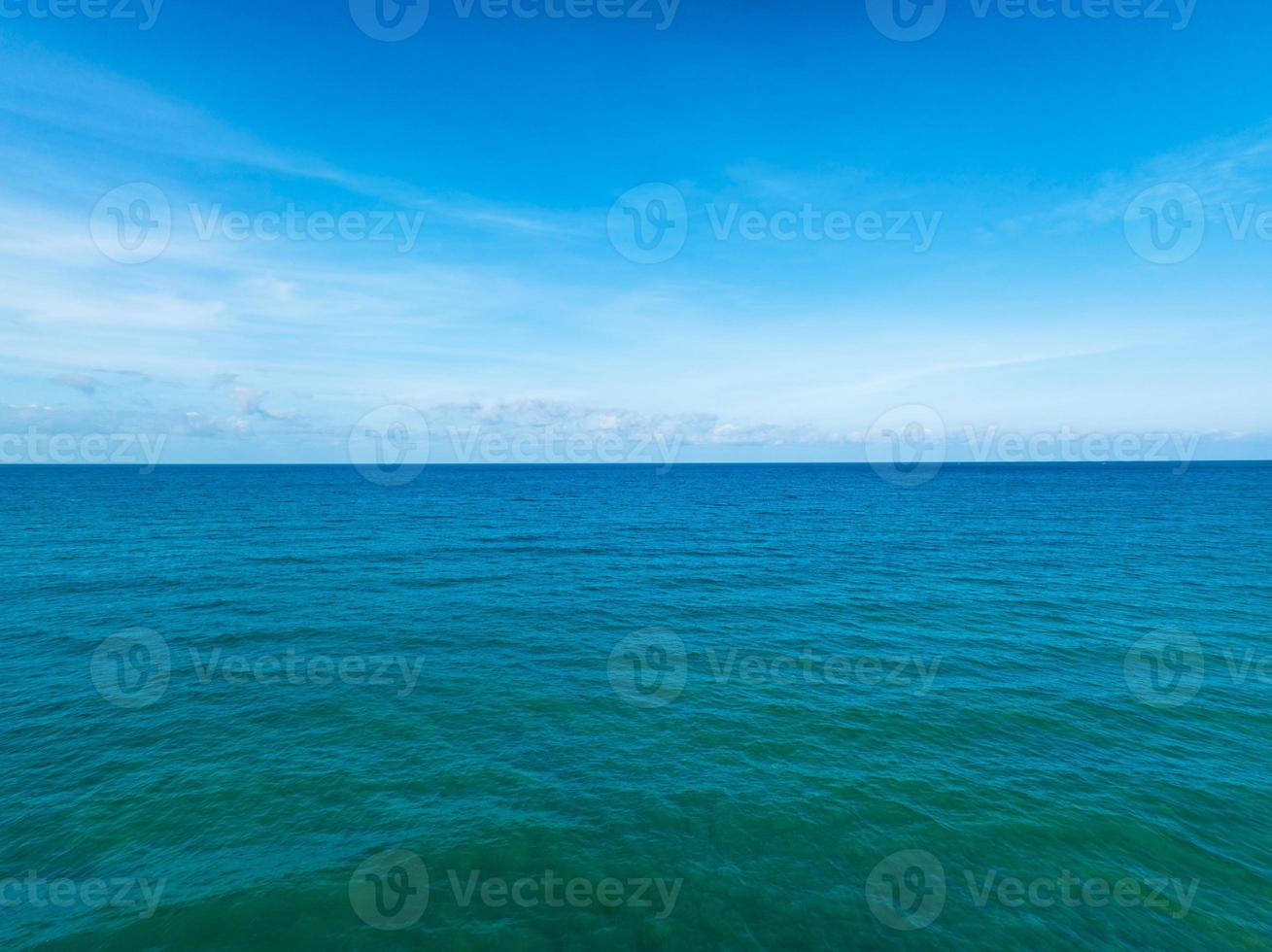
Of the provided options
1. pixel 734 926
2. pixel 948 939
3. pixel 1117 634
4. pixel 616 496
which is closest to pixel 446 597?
pixel 734 926

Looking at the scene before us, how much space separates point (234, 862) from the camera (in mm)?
13883

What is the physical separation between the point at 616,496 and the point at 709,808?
336ft

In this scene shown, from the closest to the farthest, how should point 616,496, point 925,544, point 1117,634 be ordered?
point 1117,634
point 925,544
point 616,496

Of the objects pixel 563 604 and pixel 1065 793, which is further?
pixel 563 604

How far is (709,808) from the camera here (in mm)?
16078

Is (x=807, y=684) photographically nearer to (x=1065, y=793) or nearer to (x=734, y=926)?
(x=1065, y=793)

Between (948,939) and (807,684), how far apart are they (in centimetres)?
1221

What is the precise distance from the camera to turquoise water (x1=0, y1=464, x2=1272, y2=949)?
41.7ft

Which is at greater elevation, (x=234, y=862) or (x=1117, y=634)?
(x=1117, y=634)

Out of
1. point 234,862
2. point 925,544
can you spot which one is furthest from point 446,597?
point 925,544

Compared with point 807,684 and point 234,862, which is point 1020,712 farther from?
point 234,862

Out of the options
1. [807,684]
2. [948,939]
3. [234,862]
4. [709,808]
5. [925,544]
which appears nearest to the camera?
[948,939]

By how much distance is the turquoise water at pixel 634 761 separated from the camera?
41.7ft

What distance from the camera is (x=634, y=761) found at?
18562mm
